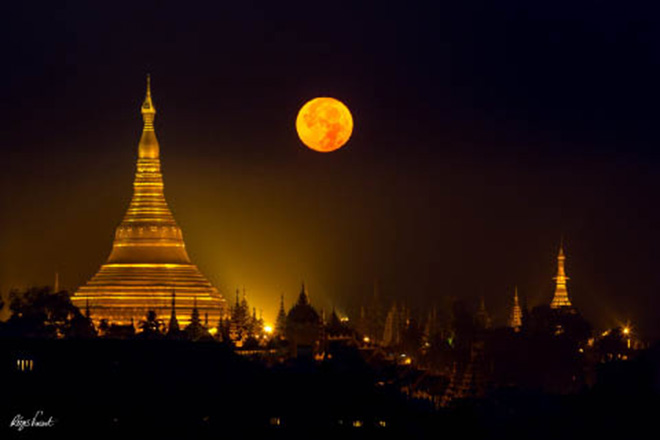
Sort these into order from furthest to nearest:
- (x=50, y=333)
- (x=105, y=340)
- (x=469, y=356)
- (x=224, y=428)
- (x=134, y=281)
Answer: (x=134, y=281) < (x=469, y=356) < (x=50, y=333) < (x=105, y=340) < (x=224, y=428)

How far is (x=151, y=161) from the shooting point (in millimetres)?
→ 194750

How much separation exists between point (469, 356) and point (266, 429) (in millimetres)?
51617

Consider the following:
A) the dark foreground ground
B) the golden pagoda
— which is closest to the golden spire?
the golden pagoda

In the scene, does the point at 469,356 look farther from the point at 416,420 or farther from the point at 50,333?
the point at 416,420

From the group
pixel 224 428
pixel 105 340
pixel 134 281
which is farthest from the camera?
pixel 134 281

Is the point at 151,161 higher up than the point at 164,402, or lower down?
higher up

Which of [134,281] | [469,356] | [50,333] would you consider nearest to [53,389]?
[50,333]

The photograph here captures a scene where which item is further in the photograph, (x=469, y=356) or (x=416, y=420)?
(x=469, y=356)
